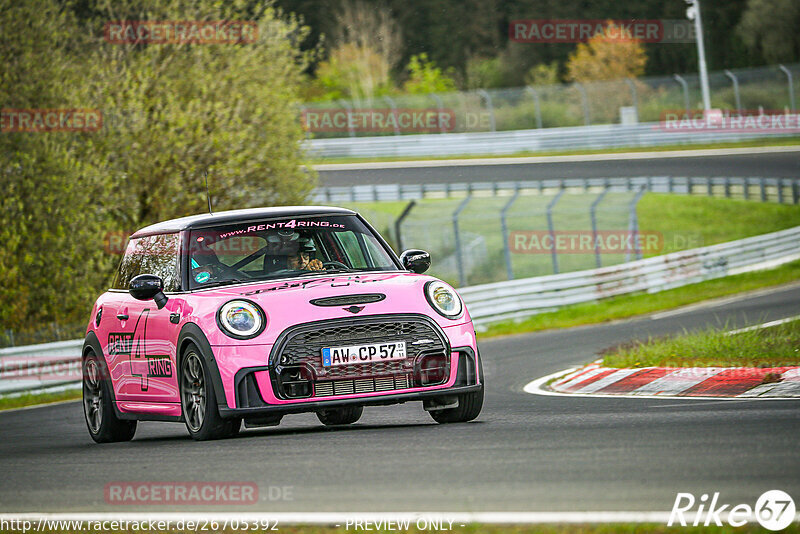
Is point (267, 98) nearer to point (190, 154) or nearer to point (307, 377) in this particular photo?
point (190, 154)

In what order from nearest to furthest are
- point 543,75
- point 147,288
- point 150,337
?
point 147,288
point 150,337
point 543,75

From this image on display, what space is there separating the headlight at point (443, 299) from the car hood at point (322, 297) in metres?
0.04

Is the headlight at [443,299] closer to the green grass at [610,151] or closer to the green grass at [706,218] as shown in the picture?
the green grass at [706,218]

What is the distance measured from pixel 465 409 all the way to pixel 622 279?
713 inches

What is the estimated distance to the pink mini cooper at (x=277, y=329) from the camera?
798 cm

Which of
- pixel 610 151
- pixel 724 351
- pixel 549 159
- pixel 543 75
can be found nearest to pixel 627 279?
pixel 724 351

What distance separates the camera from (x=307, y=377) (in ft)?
26.2

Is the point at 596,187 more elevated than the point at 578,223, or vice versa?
the point at 596,187

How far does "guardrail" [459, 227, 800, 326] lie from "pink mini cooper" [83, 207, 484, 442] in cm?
1379

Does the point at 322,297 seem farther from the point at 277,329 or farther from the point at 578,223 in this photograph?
the point at 578,223

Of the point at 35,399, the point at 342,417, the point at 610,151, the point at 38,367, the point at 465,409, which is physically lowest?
the point at 35,399

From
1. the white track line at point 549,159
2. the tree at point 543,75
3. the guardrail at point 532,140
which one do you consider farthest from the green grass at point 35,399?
the tree at point 543,75

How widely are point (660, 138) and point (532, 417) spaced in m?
41.0

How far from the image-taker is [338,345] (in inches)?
314
